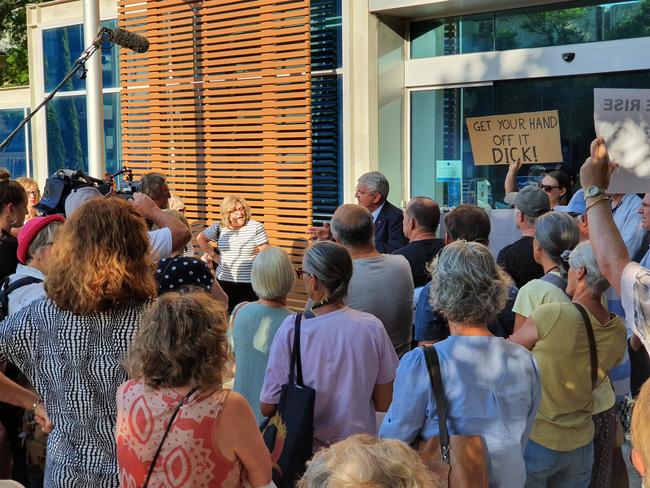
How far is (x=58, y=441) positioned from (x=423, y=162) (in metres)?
7.52

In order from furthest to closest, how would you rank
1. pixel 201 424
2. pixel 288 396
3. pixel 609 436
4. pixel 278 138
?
pixel 278 138, pixel 609 436, pixel 288 396, pixel 201 424

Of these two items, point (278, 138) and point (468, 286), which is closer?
point (468, 286)

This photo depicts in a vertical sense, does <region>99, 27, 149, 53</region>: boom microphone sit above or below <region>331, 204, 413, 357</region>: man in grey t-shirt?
above

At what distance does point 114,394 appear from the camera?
9.72 feet

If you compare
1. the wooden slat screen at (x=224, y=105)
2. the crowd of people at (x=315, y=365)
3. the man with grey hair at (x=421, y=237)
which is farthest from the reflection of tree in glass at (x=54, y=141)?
the crowd of people at (x=315, y=365)

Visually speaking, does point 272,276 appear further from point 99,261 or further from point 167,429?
point 167,429

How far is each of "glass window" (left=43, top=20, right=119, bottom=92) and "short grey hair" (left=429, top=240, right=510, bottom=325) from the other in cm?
1134

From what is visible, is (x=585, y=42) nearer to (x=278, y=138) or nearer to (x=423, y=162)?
(x=423, y=162)

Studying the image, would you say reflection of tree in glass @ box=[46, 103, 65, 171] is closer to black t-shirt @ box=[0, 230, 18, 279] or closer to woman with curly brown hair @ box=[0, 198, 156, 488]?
black t-shirt @ box=[0, 230, 18, 279]

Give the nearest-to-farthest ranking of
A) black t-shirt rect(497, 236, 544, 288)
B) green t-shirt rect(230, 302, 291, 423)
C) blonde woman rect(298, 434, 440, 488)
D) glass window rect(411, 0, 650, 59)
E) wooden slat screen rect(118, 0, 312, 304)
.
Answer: blonde woman rect(298, 434, 440, 488), green t-shirt rect(230, 302, 291, 423), black t-shirt rect(497, 236, 544, 288), glass window rect(411, 0, 650, 59), wooden slat screen rect(118, 0, 312, 304)

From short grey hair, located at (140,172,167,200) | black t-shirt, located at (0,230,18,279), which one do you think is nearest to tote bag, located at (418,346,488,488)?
black t-shirt, located at (0,230,18,279)

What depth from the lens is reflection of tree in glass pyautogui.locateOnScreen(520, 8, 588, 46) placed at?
8570 mm

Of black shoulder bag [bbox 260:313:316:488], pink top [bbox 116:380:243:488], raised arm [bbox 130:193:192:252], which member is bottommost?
black shoulder bag [bbox 260:313:316:488]

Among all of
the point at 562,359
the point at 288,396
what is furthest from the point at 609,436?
the point at 288,396
